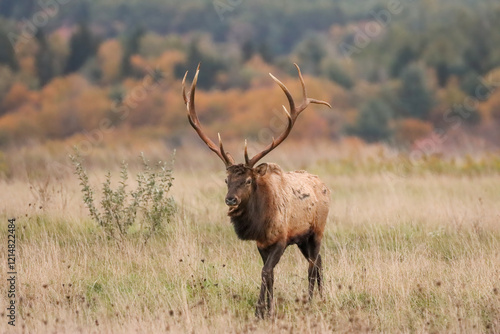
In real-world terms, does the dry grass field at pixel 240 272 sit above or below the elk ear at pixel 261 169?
below

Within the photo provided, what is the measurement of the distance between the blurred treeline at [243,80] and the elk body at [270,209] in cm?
1697

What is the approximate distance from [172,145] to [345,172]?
975cm

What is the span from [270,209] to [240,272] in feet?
4.22

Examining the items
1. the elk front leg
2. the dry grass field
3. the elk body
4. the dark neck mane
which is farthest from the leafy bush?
the elk front leg

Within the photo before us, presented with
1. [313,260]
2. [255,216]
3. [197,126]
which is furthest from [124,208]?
[255,216]

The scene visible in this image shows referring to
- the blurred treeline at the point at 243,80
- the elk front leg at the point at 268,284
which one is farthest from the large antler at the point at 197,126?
the blurred treeline at the point at 243,80

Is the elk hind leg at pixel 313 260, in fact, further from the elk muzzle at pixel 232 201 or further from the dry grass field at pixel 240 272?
the elk muzzle at pixel 232 201

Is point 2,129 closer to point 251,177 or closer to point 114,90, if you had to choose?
point 114,90

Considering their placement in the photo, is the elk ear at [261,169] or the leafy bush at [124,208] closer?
the elk ear at [261,169]

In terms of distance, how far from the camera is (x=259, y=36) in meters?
53.8

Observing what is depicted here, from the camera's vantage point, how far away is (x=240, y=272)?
8719 mm

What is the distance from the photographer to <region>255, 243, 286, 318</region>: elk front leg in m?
7.45

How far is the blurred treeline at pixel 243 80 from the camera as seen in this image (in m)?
27.3

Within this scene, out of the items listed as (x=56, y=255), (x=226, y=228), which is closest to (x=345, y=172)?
(x=226, y=228)
